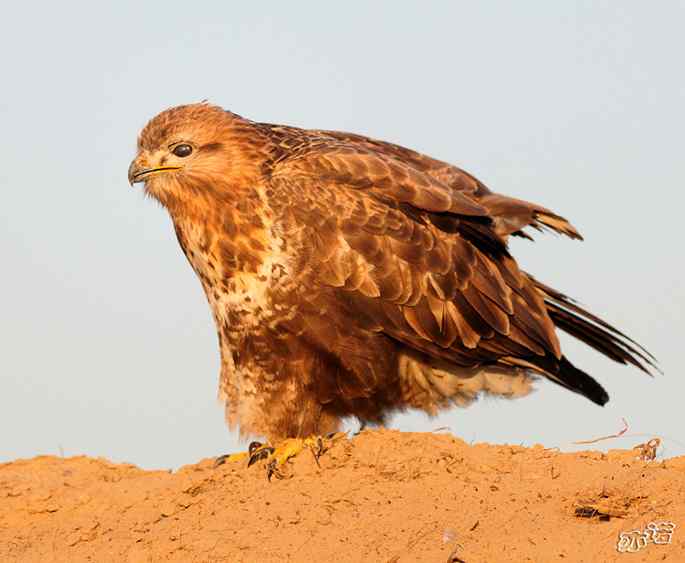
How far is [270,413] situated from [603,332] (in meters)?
2.80

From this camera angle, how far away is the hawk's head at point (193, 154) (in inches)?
354

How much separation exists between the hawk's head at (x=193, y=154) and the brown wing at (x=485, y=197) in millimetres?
946

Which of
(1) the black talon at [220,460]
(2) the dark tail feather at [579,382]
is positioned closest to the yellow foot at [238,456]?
(1) the black talon at [220,460]

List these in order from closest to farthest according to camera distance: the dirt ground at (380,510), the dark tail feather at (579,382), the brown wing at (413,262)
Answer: the dirt ground at (380,510), the brown wing at (413,262), the dark tail feather at (579,382)

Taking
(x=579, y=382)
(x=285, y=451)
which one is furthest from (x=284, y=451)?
(x=579, y=382)

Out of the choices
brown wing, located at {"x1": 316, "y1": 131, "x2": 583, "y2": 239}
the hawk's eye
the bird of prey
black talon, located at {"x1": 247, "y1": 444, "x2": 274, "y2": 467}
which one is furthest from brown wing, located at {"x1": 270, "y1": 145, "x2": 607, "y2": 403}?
black talon, located at {"x1": 247, "y1": 444, "x2": 274, "y2": 467}

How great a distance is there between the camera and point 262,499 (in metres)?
8.10

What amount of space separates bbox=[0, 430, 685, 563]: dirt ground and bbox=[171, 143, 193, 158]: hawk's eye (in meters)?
2.31

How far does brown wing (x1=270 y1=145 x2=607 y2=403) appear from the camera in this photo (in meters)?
8.70

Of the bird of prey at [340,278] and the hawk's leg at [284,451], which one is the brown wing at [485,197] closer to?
the bird of prey at [340,278]

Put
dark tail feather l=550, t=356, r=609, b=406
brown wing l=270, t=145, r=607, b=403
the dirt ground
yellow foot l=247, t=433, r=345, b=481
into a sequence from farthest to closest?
dark tail feather l=550, t=356, r=609, b=406 < brown wing l=270, t=145, r=607, b=403 < yellow foot l=247, t=433, r=345, b=481 < the dirt ground

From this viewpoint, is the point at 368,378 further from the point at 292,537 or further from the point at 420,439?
the point at 292,537

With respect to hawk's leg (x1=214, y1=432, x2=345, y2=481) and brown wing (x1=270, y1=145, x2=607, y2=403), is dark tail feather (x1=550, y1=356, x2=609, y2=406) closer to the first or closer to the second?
brown wing (x1=270, y1=145, x2=607, y2=403)

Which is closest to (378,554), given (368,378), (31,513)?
(368,378)
